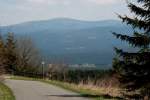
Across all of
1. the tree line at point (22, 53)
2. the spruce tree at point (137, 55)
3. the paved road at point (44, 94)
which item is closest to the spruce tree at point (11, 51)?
the tree line at point (22, 53)

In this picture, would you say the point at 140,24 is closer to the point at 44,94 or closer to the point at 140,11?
the point at 140,11

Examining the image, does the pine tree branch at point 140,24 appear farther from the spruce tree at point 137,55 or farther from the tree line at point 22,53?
the tree line at point 22,53

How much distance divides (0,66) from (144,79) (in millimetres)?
11186

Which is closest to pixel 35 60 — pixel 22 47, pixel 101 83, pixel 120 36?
pixel 22 47

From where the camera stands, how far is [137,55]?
24641 millimetres

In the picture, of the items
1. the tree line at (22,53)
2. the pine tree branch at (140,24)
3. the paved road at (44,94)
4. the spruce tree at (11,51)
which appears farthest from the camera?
the tree line at (22,53)

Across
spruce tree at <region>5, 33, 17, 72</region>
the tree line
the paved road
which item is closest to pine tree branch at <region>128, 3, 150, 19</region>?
the paved road

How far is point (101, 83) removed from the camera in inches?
1358

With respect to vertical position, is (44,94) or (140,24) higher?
(140,24)

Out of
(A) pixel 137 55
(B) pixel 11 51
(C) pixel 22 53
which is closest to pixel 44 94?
(A) pixel 137 55

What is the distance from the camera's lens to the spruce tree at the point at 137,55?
24266mm

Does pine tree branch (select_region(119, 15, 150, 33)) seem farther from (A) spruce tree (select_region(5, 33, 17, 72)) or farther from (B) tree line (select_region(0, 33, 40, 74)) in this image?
(B) tree line (select_region(0, 33, 40, 74))

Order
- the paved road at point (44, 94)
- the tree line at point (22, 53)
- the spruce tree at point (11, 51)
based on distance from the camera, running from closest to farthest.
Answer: the paved road at point (44, 94)
the spruce tree at point (11, 51)
the tree line at point (22, 53)

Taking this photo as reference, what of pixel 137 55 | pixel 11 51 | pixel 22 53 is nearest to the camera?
pixel 137 55
